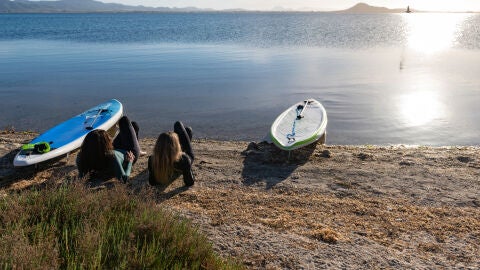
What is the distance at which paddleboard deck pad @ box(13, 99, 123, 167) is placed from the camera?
8.97 metres

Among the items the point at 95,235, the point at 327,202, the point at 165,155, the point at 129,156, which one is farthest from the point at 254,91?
the point at 95,235

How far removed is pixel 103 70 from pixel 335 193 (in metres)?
20.8

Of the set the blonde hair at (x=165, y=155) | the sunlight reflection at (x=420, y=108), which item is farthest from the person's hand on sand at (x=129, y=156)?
the sunlight reflection at (x=420, y=108)

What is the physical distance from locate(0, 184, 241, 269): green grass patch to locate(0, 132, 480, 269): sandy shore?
768 mm

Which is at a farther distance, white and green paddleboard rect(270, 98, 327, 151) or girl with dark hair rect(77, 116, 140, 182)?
white and green paddleboard rect(270, 98, 327, 151)

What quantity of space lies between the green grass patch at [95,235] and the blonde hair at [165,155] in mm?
1721

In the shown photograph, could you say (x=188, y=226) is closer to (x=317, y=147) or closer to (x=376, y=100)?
(x=317, y=147)

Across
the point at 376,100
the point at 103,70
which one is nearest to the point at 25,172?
the point at 376,100

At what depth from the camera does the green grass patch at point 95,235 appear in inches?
171

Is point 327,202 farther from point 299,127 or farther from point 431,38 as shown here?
point 431,38

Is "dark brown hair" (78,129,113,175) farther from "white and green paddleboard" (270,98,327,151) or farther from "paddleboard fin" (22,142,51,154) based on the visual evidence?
"white and green paddleboard" (270,98,327,151)

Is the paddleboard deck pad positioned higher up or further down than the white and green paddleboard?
higher up

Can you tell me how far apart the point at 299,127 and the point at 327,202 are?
4228mm

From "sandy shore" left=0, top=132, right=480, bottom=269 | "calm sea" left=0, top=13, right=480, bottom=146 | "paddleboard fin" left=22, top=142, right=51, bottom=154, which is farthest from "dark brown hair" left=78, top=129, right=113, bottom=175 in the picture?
"calm sea" left=0, top=13, right=480, bottom=146
